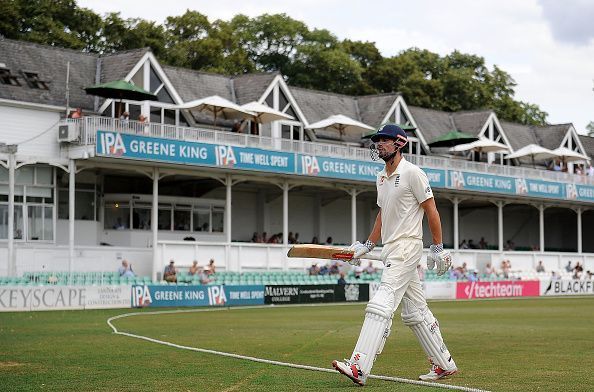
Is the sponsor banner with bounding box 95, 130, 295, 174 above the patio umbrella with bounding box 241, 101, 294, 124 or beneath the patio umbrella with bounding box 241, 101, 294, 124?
beneath

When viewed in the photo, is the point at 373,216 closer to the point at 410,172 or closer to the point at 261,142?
the point at 261,142

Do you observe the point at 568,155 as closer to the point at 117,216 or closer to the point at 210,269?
the point at 117,216

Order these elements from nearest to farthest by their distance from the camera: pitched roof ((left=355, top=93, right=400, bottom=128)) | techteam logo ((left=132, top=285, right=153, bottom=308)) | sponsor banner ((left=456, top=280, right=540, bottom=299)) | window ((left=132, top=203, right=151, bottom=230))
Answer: techteam logo ((left=132, top=285, right=153, bottom=308))
window ((left=132, top=203, right=151, bottom=230))
sponsor banner ((left=456, top=280, right=540, bottom=299))
pitched roof ((left=355, top=93, right=400, bottom=128))

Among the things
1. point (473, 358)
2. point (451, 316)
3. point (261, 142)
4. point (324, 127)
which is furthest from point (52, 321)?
point (324, 127)

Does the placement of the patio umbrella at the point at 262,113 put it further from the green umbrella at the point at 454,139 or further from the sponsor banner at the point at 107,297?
the sponsor banner at the point at 107,297

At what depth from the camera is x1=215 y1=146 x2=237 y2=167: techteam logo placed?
126 ft

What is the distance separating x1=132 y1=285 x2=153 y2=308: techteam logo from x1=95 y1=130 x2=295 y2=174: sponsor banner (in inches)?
248

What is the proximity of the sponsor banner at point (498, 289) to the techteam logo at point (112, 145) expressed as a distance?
1551 cm

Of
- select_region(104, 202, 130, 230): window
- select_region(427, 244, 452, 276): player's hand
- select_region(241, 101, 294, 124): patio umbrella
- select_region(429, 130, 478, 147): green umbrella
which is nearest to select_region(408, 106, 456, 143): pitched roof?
select_region(429, 130, 478, 147): green umbrella

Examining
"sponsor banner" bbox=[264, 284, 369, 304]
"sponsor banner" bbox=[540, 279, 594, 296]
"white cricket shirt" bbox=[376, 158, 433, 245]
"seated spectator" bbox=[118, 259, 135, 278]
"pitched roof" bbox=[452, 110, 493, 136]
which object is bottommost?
"sponsor banner" bbox=[540, 279, 594, 296]

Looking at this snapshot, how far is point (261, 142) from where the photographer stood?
40.8 meters

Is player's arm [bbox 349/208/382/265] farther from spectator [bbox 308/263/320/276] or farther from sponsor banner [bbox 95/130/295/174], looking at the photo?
spectator [bbox 308/263/320/276]

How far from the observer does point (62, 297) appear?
28.4 meters

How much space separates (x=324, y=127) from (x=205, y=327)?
26.8 metres
